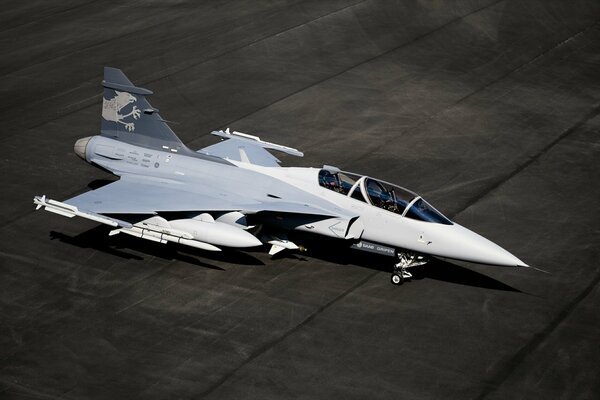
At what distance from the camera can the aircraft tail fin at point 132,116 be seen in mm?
23578

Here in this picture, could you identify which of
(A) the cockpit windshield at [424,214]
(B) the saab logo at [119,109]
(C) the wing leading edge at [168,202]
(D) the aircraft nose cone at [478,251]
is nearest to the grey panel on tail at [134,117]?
(B) the saab logo at [119,109]

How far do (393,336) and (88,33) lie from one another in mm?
22939

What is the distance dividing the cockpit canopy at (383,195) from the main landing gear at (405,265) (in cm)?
100

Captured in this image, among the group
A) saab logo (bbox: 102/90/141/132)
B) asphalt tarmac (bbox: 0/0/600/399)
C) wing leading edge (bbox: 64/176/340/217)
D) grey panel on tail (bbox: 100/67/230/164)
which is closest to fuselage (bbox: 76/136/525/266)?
wing leading edge (bbox: 64/176/340/217)

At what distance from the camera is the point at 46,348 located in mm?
18719

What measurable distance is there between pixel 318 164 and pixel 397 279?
22.8 ft

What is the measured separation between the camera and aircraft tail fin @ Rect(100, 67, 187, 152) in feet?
77.4

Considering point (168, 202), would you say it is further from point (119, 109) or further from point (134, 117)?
point (119, 109)

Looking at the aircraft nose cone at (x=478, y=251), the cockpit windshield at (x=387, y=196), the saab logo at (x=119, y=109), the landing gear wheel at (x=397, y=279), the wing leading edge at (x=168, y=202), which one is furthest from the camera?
the saab logo at (x=119, y=109)

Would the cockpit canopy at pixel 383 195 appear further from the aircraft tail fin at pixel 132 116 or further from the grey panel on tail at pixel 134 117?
the aircraft tail fin at pixel 132 116

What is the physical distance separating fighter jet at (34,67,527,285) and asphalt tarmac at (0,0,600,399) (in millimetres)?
915

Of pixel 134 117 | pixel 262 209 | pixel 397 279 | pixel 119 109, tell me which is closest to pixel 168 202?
pixel 262 209

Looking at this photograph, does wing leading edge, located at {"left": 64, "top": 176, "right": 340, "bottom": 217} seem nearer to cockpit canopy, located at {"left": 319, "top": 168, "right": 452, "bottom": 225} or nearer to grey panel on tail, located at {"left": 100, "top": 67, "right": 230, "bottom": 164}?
cockpit canopy, located at {"left": 319, "top": 168, "right": 452, "bottom": 225}

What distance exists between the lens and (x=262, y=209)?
21.2 meters
